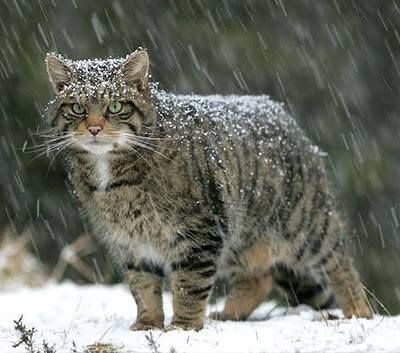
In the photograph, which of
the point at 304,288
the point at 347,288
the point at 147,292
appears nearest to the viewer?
the point at 147,292

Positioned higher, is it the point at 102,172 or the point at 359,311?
the point at 102,172

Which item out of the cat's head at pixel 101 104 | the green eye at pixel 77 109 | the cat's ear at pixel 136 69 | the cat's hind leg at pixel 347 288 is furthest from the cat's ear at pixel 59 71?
the cat's hind leg at pixel 347 288

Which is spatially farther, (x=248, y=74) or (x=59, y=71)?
(x=248, y=74)

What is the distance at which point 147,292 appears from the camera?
6.62 metres

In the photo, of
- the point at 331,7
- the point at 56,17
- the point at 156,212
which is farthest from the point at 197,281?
the point at 331,7

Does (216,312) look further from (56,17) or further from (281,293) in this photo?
(56,17)

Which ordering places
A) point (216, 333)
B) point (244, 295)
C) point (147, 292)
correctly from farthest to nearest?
point (244, 295)
point (147, 292)
point (216, 333)

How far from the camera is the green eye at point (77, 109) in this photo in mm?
6066

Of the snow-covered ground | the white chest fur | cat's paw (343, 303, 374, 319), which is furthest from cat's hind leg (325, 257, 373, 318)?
the white chest fur

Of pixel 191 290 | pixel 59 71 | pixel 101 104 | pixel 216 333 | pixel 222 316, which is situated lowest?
pixel 222 316

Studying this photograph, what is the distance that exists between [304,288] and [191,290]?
1.71 m

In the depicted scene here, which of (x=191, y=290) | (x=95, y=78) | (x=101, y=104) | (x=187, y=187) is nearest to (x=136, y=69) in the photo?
(x=95, y=78)

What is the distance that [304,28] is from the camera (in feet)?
45.5

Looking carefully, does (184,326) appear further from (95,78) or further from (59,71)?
(59,71)
